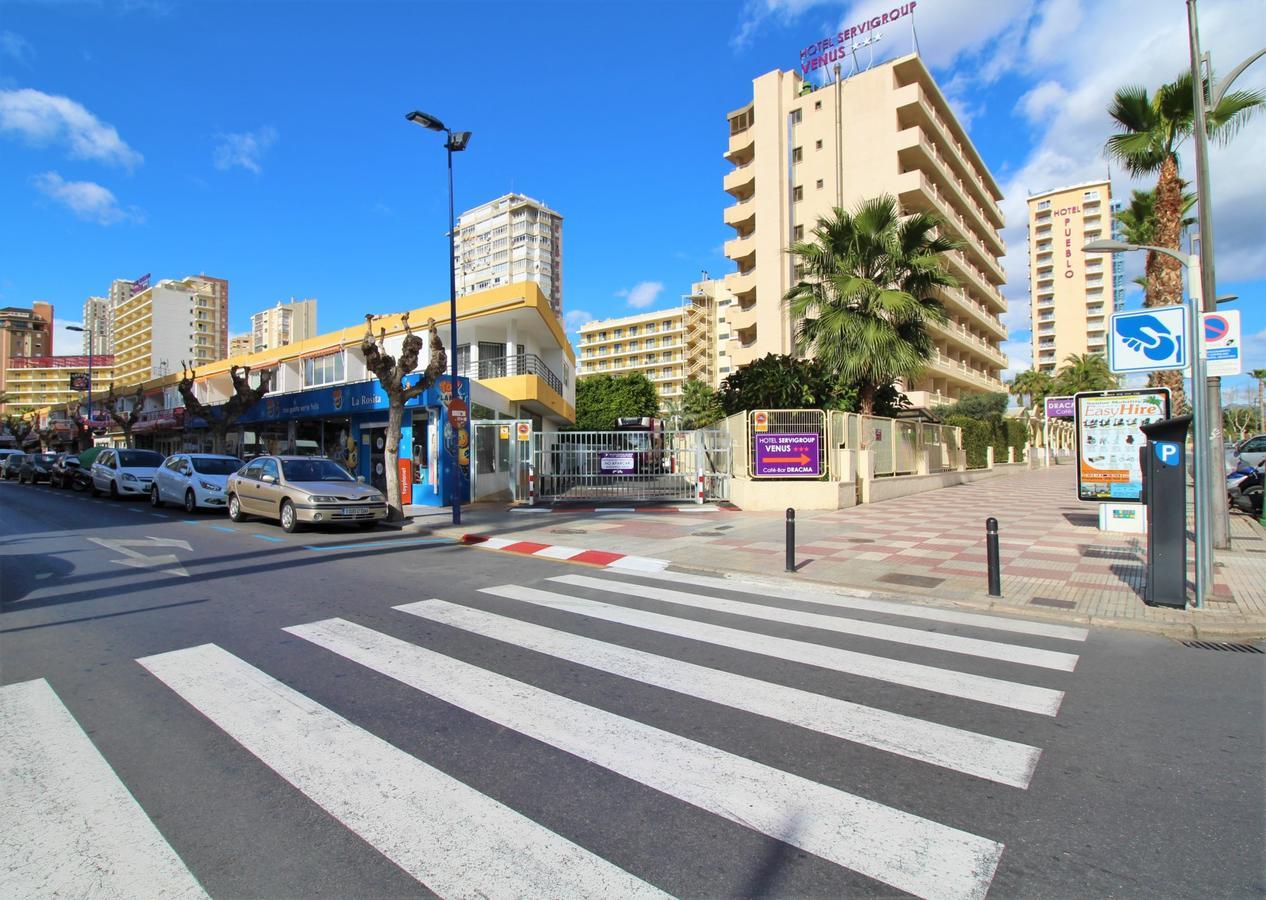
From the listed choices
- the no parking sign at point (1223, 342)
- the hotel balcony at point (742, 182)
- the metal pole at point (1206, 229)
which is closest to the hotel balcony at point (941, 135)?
the hotel balcony at point (742, 182)

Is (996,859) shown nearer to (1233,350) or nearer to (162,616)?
(162,616)

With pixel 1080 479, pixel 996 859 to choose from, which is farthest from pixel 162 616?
pixel 1080 479

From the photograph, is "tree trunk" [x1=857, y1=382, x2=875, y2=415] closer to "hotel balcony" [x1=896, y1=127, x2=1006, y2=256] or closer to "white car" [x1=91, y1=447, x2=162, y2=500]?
"white car" [x1=91, y1=447, x2=162, y2=500]

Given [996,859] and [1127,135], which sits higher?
[1127,135]

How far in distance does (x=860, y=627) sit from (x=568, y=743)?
3.68 meters

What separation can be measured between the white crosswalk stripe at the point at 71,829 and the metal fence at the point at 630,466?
1631 centimetres

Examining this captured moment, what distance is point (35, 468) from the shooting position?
101 feet

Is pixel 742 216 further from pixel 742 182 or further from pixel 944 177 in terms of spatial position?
pixel 944 177

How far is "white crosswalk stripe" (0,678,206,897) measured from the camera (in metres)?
2.55

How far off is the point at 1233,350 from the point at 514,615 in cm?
885

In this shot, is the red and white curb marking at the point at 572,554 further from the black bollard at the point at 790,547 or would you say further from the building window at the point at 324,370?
the building window at the point at 324,370

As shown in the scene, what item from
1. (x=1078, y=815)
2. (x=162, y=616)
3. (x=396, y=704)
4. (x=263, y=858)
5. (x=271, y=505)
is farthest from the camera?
(x=271, y=505)

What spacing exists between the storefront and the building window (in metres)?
3.20

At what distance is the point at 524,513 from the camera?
17828 millimetres
